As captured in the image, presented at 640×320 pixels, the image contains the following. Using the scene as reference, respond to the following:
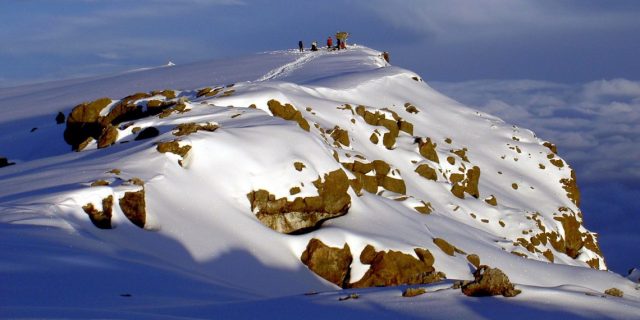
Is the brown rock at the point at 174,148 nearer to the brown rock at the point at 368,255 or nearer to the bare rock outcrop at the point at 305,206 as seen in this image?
the bare rock outcrop at the point at 305,206

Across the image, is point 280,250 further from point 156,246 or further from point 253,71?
point 253,71

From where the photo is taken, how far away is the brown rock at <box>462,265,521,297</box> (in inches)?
449

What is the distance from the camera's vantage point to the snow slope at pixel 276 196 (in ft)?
37.0

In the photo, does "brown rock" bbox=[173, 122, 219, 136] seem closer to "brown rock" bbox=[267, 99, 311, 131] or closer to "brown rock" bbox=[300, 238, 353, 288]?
"brown rock" bbox=[300, 238, 353, 288]

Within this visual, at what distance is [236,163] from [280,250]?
3.06 m

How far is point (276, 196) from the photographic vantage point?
22.1m

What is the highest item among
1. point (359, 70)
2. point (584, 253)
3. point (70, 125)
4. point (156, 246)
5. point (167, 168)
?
point (359, 70)

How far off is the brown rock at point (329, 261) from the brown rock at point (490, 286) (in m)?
9.50

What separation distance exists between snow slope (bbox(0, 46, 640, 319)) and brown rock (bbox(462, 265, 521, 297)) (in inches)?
7.3

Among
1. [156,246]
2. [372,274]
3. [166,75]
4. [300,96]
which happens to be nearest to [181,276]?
[156,246]

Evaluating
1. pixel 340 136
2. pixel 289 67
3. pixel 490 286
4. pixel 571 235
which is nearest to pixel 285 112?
pixel 340 136

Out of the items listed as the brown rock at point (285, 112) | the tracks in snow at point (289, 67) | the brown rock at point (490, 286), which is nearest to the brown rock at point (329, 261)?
the brown rock at point (490, 286)

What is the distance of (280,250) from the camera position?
20.8 m

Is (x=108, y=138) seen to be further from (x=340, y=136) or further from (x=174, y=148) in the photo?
(x=340, y=136)
